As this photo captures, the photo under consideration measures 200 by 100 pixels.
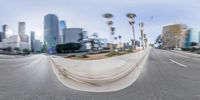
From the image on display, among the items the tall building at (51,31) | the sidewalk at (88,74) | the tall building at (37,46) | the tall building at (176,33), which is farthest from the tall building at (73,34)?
the tall building at (176,33)

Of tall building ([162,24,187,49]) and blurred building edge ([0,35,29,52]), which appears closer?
blurred building edge ([0,35,29,52])

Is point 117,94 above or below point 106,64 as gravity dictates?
below

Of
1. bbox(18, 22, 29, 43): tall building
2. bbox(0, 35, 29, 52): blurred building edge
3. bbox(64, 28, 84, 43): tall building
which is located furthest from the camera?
bbox(0, 35, 29, 52): blurred building edge

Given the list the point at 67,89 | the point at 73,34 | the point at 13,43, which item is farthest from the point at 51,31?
the point at 13,43

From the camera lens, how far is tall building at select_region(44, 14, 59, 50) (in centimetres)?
470

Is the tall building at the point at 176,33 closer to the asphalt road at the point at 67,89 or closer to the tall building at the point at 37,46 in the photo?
the asphalt road at the point at 67,89

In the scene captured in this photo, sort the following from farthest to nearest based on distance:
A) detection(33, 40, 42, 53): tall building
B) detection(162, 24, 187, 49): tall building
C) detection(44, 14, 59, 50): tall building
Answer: detection(162, 24, 187, 49): tall building, detection(33, 40, 42, 53): tall building, detection(44, 14, 59, 50): tall building

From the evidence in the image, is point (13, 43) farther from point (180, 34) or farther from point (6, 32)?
point (180, 34)

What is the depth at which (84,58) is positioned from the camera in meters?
4.70

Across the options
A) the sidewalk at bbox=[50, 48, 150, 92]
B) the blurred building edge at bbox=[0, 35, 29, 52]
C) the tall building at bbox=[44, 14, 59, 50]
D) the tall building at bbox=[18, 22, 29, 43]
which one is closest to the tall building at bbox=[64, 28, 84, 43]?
the tall building at bbox=[44, 14, 59, 50]

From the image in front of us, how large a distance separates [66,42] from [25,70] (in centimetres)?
352

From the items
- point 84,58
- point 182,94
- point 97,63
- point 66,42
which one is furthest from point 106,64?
point 182,94

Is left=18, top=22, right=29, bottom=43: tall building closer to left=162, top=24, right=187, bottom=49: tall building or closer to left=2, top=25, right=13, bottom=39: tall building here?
left=2, top=25, right=13, bottom=39: tall building

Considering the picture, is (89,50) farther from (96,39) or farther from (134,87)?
(134,87)
